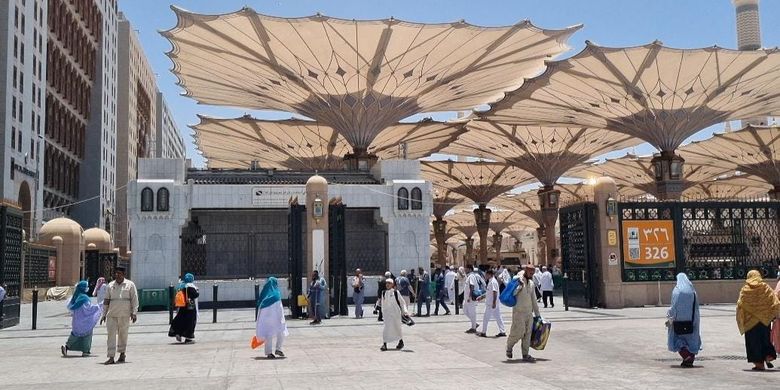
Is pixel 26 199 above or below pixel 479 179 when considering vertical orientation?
below

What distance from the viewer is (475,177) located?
2756 inches


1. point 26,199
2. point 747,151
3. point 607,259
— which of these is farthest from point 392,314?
point 747,151

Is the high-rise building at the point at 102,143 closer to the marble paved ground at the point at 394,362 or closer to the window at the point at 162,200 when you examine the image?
the window at the point at 162,200

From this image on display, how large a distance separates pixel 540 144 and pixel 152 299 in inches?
1470

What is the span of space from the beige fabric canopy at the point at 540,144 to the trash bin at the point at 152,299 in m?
31.5

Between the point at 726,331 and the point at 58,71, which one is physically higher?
the point at 58,71

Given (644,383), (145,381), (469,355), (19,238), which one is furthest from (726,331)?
(19,238)

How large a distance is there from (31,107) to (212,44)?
78.5 feet

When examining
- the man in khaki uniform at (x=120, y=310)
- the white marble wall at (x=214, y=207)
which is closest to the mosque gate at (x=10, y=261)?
the white marble wall at (x=214, y=207)

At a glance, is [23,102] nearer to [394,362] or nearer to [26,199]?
[26,199]

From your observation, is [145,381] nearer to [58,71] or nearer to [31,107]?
[31,107]

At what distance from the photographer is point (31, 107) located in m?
51.9

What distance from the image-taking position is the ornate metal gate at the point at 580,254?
2217 cm

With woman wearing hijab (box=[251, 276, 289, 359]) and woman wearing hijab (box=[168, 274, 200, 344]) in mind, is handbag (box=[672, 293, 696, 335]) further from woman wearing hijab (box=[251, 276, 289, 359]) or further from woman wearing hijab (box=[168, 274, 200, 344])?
woman wearing hijab (box=[168, 274, 200, 344])
